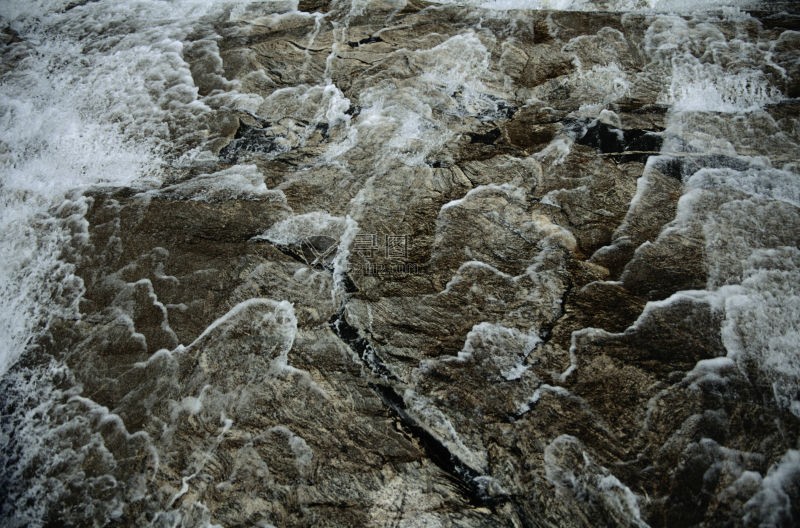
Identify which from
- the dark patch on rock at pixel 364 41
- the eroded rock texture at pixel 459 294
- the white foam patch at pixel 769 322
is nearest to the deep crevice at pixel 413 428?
the eroded rock texture at pixel 459 294

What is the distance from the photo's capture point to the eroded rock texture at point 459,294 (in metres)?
3.10

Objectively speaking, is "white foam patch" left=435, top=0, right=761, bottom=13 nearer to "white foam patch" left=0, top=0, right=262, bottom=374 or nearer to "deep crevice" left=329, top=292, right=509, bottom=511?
"white foam patch" left=0, top=0, right=262, bottom=374

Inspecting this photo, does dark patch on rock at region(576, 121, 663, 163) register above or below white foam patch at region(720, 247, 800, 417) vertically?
above

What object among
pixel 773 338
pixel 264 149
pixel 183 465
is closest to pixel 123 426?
pixel 183 465

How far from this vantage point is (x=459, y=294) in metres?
3.86

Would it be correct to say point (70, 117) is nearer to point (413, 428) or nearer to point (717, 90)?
point (413, 428)

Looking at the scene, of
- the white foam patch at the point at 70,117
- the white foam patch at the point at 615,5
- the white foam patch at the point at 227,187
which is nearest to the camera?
the white foam patch at the point at 70,117

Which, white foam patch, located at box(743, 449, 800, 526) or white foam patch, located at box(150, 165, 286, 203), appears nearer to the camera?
white foam patch, located at box(743, 449, 800, 526)

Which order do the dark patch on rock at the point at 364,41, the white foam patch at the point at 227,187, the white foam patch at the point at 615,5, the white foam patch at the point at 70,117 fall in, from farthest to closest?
the dark patch on rock at the point at 364,41
the white foam patch at the point at 615,5
the white foam patch at the point at 227,187
the white foam patch at the point at 70,117

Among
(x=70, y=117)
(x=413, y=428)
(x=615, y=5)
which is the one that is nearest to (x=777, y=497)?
(x=413, y=428)

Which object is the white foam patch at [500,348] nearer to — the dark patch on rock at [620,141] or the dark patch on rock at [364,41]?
→ the dark patch on rock at [620,141]

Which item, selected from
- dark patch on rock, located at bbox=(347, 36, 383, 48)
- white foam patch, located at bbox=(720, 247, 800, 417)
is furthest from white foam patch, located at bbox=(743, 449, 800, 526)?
dark patch on rock, located at bbox=(347, 36, 383, 48)

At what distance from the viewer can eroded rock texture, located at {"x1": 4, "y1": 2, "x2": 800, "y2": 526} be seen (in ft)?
10.2

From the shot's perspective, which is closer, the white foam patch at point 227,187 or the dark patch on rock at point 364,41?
the white foam patch at point 227,187
